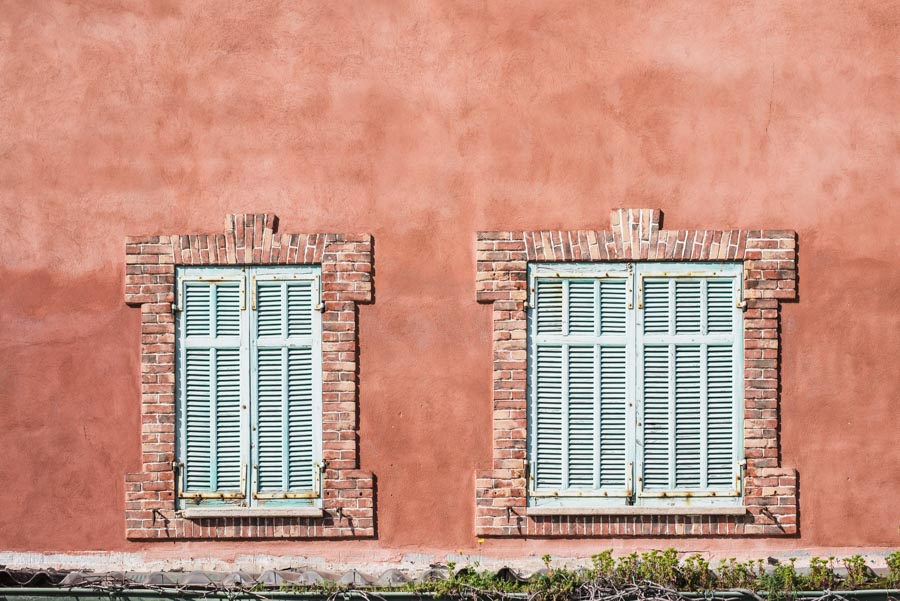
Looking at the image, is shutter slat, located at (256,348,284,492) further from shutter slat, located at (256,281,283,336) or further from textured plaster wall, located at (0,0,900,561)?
textured plaster wall, located at (0,0,900,561)

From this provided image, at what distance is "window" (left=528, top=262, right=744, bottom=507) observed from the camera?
665 centimetres

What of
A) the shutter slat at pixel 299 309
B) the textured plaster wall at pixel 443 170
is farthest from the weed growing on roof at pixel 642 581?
the shutter slat at pixel 299 309

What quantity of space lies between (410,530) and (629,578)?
1527 millimetres

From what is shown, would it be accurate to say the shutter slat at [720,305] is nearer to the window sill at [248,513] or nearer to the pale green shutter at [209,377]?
the window sill at [248,513]

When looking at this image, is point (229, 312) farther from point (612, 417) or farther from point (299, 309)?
point (612, 417)

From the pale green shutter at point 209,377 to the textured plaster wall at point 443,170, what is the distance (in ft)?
1.22

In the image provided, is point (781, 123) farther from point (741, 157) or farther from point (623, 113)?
point (623, 113)

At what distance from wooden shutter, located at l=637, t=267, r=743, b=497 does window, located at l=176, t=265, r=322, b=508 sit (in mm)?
2300

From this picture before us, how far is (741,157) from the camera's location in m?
6.62

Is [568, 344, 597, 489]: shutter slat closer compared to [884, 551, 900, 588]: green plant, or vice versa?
[884, 551, 900, 588]: green plant

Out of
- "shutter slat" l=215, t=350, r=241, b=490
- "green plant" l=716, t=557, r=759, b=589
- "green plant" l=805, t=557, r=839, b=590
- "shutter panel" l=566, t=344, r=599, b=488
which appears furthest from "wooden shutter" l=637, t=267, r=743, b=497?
"shutter slat" l=215, t=350, r=241, b=490

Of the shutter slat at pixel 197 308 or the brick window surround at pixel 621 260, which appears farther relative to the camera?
the shutter slat at pixel 197 308

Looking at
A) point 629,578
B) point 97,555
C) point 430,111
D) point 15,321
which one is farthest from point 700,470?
point 15,321

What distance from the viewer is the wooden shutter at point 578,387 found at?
6660 millimetres
